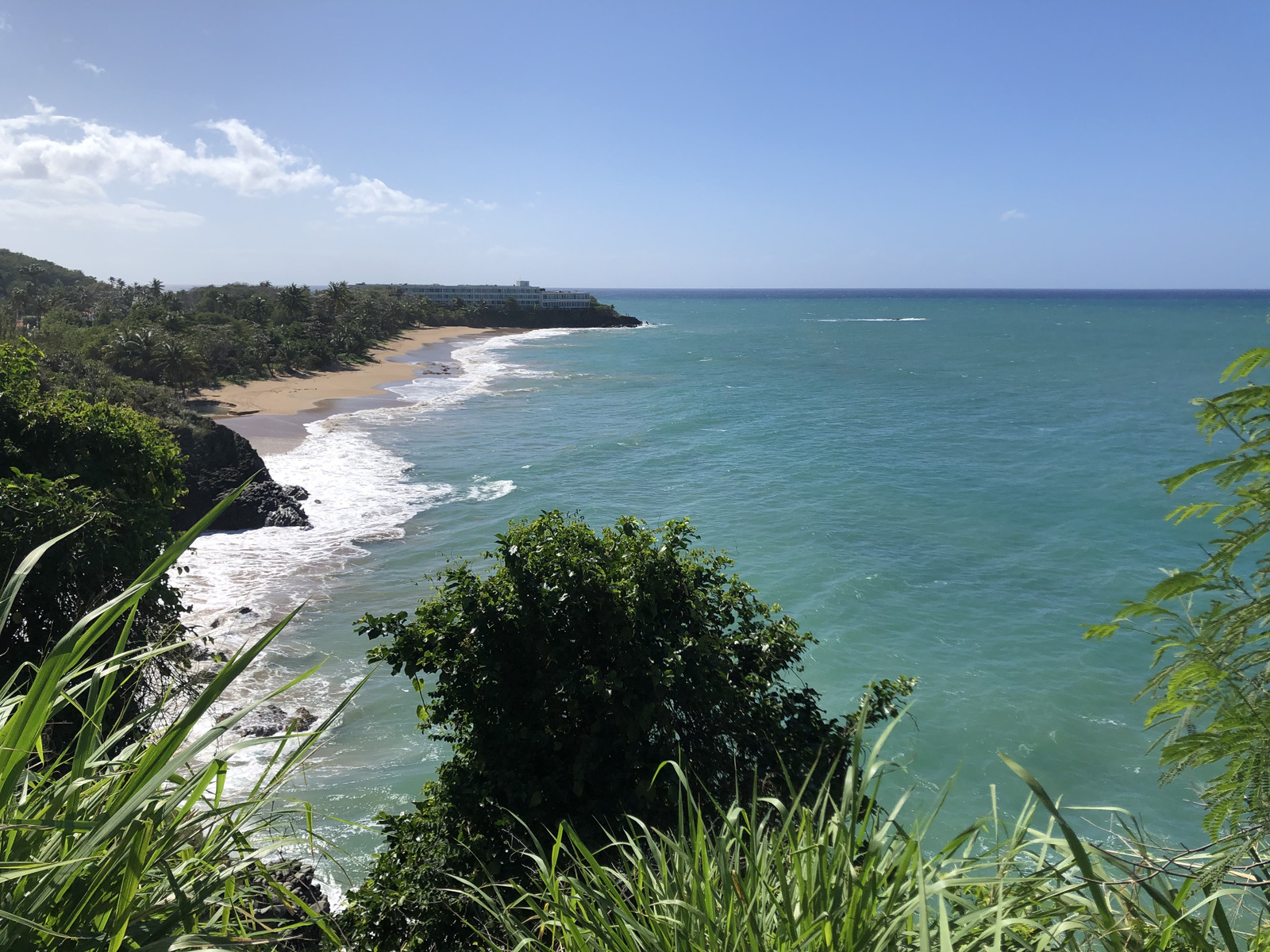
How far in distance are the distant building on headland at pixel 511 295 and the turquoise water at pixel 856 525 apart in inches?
3463

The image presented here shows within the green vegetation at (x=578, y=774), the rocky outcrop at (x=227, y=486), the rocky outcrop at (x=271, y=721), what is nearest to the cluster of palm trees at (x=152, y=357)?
the rocky outcrop at (x=227, y=486)

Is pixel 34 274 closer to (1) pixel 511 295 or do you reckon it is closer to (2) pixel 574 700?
(1) pixel 511 295

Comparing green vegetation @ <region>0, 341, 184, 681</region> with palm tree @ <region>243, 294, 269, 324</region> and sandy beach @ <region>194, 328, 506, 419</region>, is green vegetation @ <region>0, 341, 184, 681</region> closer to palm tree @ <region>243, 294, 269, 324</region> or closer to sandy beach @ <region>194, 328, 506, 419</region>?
sandy beach @ <region>194, 328, 506, 419</region>

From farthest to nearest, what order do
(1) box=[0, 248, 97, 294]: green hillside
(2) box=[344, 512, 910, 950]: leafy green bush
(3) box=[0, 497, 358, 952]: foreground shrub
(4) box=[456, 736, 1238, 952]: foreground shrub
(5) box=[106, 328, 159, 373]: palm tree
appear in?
(1) box=[0, 248, 97, 294]: green hillside
(5) box=[106, 328, 159, 373]: palm tree
(2) box=[344, 512, 910, 950]: leafy green bush
(4) box=[456, 736, 1238, 952]: foreground shrub
(3) box=[0, 497, 358, 952]: foreground shrub

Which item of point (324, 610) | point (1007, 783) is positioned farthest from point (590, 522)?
point (1007, 783)


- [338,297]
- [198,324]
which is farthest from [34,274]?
[198,324]

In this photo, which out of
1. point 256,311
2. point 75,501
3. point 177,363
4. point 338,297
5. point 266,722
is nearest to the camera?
point 75,501

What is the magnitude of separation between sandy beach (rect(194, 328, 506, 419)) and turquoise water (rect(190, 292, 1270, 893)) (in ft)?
14.1

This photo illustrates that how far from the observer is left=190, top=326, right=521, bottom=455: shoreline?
3531 cm

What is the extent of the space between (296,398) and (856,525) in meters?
36.1

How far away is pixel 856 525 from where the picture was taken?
23.4m

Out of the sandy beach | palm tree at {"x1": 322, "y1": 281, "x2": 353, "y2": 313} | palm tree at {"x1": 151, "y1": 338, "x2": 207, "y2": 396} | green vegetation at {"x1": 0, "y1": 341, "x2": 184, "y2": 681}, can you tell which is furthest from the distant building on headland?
green vegetation at {"x1": 0, "y1": 341, "x2": 184, "y2": 681}

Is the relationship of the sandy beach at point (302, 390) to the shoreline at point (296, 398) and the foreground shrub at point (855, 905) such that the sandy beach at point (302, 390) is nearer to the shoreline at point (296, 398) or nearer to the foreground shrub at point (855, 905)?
the shoreline at point (296, 398)

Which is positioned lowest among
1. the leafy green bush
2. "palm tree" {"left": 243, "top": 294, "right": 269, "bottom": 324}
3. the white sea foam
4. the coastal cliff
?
the white sea foam
